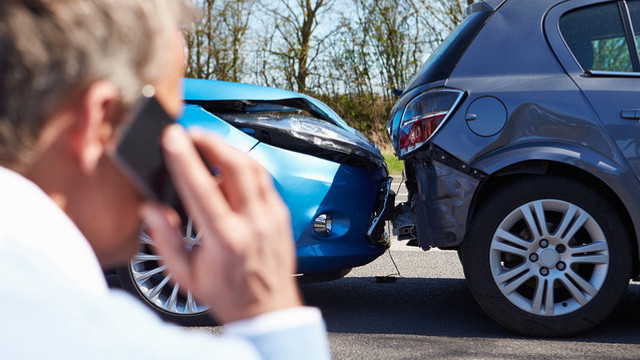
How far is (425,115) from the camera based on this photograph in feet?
12.3

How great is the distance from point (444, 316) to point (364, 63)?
1610cm

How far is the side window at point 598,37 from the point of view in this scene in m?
3.68

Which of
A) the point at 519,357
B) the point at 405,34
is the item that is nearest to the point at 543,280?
the point at 519,357

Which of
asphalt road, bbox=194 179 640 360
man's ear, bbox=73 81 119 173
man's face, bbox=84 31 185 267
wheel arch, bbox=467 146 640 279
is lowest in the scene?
asphalt road, bbox=194 179 640 360

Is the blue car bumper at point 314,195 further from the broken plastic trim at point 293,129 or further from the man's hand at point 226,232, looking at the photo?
the man's hand at point 226,232

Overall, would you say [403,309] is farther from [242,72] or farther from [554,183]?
[242,72]

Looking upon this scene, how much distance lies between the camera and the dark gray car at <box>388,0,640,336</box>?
11.7 feet

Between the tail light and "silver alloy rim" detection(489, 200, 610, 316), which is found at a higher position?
the tail light

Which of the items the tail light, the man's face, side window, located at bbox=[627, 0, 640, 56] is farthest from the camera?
side window, located at bbox=[627, 0, 640, 56]

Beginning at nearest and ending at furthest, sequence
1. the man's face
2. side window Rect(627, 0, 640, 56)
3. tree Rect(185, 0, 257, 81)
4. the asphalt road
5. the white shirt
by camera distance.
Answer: the white shirt
the man's face
the asphalt road
side window Rect(627, 0, 640, 56)
tree Rect(185, 0, 257, 81)

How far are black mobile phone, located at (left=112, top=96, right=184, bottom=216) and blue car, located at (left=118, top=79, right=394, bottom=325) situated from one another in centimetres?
310

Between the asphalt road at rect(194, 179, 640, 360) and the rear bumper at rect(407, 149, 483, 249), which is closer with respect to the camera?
the asphalt road at rect(194, 179, 640, 360)

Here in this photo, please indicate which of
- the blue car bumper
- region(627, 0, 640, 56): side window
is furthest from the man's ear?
region(627, 0, 640, 56): side window

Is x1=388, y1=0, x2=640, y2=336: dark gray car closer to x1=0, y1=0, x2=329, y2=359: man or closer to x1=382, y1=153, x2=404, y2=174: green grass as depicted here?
x1=0, y1=0, x2=329, y2=359: man
